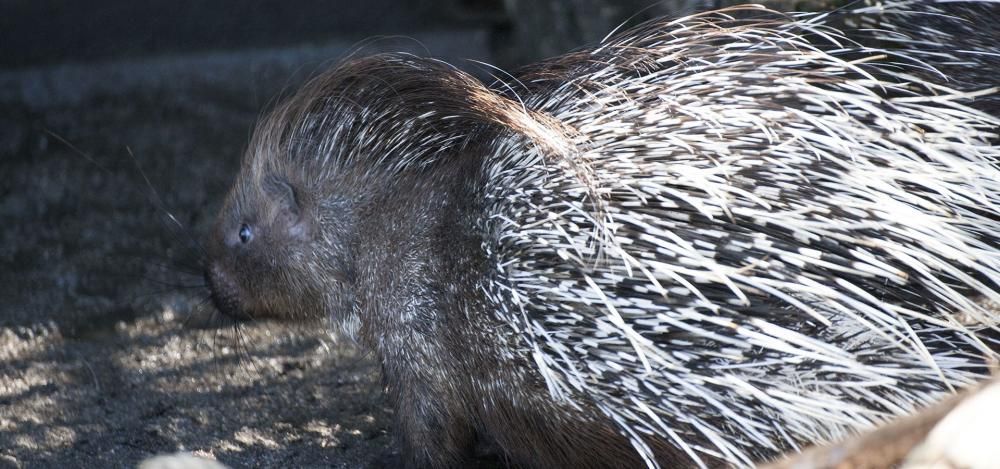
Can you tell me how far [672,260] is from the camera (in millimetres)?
1699

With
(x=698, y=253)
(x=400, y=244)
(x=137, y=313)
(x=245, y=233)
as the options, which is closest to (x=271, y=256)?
(x=245, y=233)

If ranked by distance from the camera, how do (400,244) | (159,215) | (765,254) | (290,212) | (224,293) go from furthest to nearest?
(159,215) → (224,293) → (290,212) → (400,244) → (765,254)

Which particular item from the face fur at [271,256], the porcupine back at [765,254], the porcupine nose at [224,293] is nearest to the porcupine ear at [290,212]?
the face fur at [271,256]

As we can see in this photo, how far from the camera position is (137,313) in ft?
9.75

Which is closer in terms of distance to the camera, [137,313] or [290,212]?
[290,212]

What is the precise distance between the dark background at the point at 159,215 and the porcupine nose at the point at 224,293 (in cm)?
18

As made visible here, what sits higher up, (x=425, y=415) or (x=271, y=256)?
(x=271, y=256)

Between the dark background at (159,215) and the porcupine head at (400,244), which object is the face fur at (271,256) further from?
the dark background at (159,215)

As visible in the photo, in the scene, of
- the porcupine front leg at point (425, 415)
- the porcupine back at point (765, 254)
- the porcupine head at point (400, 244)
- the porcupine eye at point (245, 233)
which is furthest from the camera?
the porcupine eye at point (245, 233)

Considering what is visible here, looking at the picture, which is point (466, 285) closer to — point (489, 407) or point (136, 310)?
point (489, 407)

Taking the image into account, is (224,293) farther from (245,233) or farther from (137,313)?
(137,313)

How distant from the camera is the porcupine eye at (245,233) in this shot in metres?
2.47

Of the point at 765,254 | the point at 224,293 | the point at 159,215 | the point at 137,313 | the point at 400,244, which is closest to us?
the point at 765,254

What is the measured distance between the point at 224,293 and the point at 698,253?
1297 millimetres
